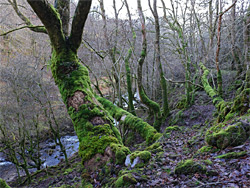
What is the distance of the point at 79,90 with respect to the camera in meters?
4.26

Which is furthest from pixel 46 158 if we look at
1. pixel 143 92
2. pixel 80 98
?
pixel 80 98

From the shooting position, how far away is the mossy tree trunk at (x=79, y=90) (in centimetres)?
352

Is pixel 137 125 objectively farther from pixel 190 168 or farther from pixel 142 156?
pixel 190 168

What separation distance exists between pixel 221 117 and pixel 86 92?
12.6 feet

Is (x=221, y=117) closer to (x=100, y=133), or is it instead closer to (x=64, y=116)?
(x=100, y=133)

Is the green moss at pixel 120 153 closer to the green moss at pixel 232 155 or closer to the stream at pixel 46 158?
the green moss at pixel 232 155

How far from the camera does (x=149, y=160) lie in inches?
132

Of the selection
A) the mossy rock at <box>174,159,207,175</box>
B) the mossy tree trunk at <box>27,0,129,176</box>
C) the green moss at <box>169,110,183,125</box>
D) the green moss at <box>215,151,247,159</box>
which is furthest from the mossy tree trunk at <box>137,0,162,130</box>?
the mossy rock at <box>174,159,207,175</box>

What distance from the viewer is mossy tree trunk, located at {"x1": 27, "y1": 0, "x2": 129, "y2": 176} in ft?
11.6

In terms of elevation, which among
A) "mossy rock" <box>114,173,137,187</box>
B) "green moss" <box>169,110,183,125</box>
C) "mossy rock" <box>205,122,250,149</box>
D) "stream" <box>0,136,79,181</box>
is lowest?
"stream" <box>0,136,79,181</box>

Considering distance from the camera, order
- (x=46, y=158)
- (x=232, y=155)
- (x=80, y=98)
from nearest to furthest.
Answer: (x=232, y=155) → (x=80, y=98) → (x=46, y=158)

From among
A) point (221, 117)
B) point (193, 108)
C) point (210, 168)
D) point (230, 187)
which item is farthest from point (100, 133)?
point (193, 108)

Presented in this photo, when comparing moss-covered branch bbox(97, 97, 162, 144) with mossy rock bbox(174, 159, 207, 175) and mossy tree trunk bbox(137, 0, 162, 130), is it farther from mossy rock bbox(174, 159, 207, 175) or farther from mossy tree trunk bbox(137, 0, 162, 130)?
mossy rock bbox(174, 159, 207, 175)

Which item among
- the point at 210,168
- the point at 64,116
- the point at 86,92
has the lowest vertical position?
the point at 64,116
